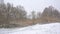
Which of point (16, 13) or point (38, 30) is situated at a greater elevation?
point (16, 13)

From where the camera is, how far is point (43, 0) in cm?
185

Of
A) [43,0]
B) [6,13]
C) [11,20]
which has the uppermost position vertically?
[43,0]

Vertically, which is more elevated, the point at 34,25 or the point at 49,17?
the point at 49,17

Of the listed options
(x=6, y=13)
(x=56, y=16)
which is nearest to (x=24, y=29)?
(x=6, y=13)

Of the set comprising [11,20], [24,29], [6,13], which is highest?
[6,13]

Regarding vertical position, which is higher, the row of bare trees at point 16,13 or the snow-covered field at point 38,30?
the row of bare trees at point 16,13

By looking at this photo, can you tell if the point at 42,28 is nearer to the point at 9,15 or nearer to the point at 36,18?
the point at 36,18

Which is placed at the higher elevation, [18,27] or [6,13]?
[6,13]

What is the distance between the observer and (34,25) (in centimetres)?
182

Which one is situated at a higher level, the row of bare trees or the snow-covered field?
the row of bare trees

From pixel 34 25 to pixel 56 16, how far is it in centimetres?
37

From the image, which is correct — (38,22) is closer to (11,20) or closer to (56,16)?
(56,16)

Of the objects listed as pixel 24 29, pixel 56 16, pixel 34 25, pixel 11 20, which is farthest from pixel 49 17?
pixel 11 20

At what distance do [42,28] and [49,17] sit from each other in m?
0.21
